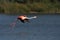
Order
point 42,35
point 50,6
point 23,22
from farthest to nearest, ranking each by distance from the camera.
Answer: point 50,6, point 23,22, point 42,35

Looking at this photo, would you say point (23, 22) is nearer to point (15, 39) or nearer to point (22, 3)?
point (15, 39)

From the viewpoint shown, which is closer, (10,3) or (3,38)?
(3,38)

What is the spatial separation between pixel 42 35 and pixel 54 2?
21198mm

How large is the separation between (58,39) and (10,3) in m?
20.3

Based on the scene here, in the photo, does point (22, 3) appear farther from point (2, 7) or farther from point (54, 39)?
point (54, 39)

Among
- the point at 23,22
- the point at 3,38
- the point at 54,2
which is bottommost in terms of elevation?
the point at 54,2

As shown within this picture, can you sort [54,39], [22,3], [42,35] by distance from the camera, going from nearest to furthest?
[54,39]
[42,35]
[22,3]

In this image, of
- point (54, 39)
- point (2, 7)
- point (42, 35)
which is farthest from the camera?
point (2, 7)

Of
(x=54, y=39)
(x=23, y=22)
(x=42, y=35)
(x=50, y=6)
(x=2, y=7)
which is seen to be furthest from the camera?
(x=50, y=6)

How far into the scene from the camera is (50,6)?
29.1 metres

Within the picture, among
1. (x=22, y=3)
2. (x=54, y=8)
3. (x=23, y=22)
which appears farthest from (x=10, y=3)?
(x=23, y=22)

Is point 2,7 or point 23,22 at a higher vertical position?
point 23,22

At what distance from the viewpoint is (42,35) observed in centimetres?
1071

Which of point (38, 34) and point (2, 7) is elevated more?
point (38, 34)
